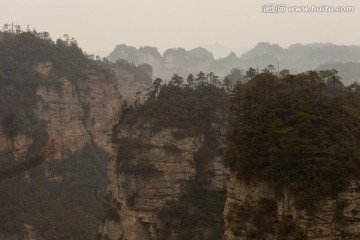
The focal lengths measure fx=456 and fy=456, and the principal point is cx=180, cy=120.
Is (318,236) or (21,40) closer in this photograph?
(318,236)

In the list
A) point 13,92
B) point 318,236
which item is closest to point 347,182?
point 318,236

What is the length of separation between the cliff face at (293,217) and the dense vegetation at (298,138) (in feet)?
1.09

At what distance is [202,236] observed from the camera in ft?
89.7

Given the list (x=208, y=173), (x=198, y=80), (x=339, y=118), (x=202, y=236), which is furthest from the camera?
(x=198, y=80)

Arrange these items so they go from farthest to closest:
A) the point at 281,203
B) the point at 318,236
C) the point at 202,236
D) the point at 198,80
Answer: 1. the point at 198,80
2. the point at 202,236
3. the point at 281,203
4. the point at 318,236

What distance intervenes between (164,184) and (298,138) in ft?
45.2

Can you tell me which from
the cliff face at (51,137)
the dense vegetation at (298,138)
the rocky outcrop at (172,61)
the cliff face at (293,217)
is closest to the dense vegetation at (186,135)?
the cliff face at (51,137)

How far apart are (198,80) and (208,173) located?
33.7 feet

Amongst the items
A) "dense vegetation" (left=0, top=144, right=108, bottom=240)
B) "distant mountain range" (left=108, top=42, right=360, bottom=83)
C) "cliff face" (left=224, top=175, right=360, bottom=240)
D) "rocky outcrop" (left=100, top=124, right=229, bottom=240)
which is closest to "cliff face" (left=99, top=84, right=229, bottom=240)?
"rocky outcrop" (left=100, top=124, right=229, bottom=240)

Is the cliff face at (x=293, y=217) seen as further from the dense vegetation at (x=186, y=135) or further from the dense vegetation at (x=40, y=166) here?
the dense vegetation at (x=40, y=166)

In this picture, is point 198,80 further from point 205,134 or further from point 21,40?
point 21,40

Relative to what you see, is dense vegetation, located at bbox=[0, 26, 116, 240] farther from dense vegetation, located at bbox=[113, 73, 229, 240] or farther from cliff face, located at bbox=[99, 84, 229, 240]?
dense vegetation, located at bbox=[113, 73, 229, 240]

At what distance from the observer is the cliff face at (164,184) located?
28156mm

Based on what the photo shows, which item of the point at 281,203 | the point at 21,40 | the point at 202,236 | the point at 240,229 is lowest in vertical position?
the point at 202,236
